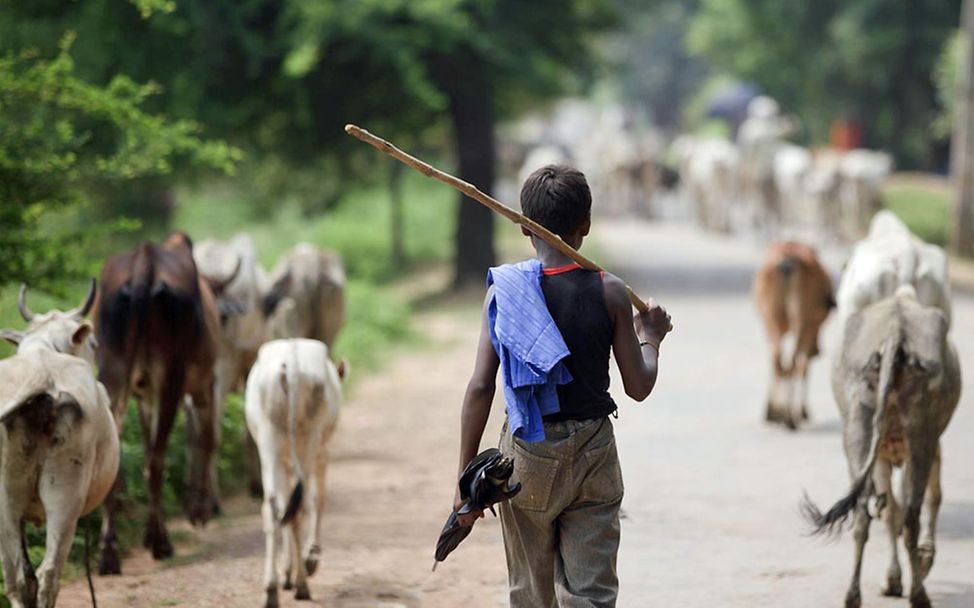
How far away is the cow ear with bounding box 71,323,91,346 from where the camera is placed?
7207 millimetres

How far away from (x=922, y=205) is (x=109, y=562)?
2547 cm

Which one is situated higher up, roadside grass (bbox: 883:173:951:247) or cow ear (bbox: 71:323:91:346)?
roadside grass (bbox: 883:173:951:247)

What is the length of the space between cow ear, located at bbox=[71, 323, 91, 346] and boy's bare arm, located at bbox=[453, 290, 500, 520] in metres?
2.74

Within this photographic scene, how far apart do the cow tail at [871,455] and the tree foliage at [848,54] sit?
3034 centimetres

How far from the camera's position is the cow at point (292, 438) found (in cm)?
777

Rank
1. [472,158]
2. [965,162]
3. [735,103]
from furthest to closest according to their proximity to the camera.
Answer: [735,103] → [965,162] → [472,158]

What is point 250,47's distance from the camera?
19172mm

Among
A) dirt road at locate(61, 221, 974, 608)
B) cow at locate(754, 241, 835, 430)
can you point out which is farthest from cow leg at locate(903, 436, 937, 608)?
cow at locate(754, 241, 835, 430)

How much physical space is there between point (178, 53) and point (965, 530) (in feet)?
43.7

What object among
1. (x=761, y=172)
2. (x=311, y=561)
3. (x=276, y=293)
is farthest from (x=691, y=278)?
(x=311, y=561)

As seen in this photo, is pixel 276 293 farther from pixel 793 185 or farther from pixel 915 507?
pixel 793 185

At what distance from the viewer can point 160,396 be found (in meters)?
9.03

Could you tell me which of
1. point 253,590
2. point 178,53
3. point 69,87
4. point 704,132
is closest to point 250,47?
point 178,53

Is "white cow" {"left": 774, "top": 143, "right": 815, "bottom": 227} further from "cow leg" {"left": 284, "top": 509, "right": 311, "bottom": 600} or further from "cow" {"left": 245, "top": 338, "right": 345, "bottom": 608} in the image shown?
"cow leg" {"left": 284, "top": 509, "right": 311, "bottom": 600}
